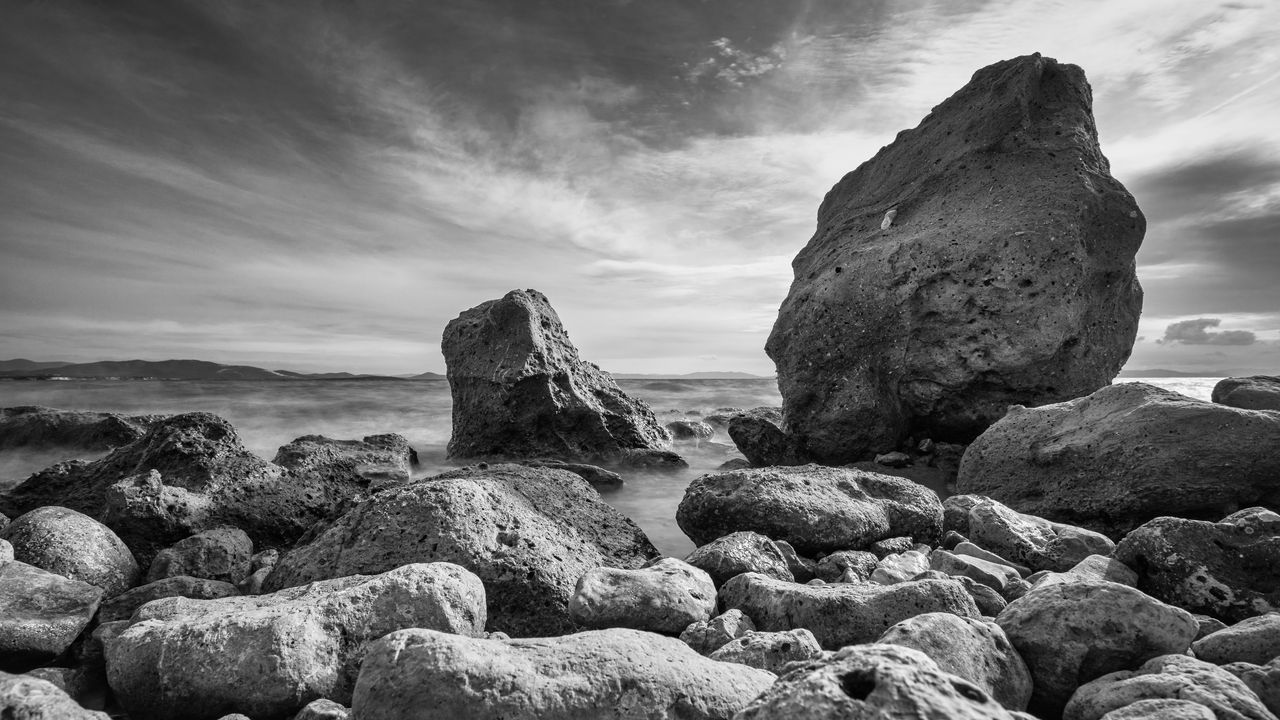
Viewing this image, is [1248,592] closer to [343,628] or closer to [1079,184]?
[343,628]

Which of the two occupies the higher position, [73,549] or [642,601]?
[642,601]

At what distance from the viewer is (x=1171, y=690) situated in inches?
84.4

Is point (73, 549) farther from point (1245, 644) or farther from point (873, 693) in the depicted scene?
point (1245, 644)

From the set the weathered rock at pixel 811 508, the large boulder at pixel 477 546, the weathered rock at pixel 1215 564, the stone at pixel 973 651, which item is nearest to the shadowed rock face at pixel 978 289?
the weathered rock at pixel 811 508

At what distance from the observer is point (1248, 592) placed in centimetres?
353

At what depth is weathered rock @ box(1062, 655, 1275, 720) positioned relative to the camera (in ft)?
6.69

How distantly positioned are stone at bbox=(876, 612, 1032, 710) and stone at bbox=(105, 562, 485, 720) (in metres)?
1.91

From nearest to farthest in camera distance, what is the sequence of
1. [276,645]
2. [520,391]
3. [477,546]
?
1. [276,645]
2. [477,546]
3. [520,391]

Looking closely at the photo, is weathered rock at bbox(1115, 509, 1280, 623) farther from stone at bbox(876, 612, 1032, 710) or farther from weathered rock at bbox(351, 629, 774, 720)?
weathered rock at bbox(351, 629, 774, 720)

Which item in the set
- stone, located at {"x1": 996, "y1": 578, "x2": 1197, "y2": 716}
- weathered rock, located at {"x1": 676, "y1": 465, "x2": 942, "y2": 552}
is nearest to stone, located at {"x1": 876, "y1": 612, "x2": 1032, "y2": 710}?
stone, located at {"x1": 996, "y1": 578, "x2": 1197, "y2": 716}

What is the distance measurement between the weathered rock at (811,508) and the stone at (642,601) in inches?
58.9

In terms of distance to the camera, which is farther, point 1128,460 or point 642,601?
point 1128,460

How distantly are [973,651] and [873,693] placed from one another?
1.22 m

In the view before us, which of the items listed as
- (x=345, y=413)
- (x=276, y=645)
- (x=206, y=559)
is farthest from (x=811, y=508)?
(x=345, y=413)
